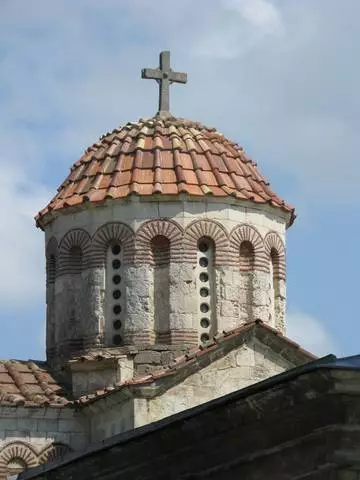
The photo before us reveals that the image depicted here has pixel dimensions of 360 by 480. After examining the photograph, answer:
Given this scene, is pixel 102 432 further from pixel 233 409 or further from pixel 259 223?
pixel 233 409

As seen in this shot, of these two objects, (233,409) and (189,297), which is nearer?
(233,409)

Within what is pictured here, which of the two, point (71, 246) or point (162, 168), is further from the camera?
point (71, 246)

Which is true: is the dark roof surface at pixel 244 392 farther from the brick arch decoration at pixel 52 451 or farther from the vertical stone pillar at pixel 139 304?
the vertical stone pillar at pixel 139 304

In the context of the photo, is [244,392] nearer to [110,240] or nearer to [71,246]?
[110,240]

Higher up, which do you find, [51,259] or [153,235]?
[51,259]

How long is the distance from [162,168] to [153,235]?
113 centimetres

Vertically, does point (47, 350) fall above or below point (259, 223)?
below

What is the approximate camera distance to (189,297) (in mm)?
21156

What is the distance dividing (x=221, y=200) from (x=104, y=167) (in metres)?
1.98

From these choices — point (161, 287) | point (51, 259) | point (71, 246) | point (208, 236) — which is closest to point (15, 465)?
point (161, 287)

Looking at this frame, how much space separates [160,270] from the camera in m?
21.3

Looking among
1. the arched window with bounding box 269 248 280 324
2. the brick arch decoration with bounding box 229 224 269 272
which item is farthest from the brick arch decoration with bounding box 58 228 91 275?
the arched window with bounding box 269 248 280 324

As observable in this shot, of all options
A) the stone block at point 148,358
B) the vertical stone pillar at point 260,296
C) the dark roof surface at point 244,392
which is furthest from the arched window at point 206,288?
the dark roof surface at point 244,392

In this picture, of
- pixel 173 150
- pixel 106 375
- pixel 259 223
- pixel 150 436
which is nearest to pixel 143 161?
pixel 173 150
